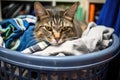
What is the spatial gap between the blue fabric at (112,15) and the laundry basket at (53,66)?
0.90ft

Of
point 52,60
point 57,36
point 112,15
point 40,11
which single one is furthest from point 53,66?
point 112,15

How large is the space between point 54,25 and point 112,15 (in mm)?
339

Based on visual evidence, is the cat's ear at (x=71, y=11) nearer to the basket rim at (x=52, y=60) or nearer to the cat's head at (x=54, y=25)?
the cat's head at (x=54, y=25)

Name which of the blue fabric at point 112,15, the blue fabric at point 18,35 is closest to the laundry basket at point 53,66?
the blue fabric at point 18,35

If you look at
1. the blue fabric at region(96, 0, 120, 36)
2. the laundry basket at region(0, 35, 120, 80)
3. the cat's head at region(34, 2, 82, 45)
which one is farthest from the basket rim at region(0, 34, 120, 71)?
the blue fabric at region(96, 0, 120, 36)

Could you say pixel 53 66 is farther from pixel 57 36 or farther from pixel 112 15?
pixel 112 15

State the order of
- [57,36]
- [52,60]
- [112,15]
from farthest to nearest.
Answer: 1. [112,15]
2. [57,36]
3. [52,60]

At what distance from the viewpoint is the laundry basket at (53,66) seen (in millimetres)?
577

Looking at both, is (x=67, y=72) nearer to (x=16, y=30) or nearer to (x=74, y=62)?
(x=74, y=62)

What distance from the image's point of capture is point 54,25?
2.34 ft

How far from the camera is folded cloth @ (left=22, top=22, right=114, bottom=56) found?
64 centimetres

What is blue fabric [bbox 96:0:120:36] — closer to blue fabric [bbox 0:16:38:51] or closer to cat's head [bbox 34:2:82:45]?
cat's head [bbox 34:2:82:45]

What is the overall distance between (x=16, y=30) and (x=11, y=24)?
0.04m

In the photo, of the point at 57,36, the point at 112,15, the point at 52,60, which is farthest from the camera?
the point at 112,15
